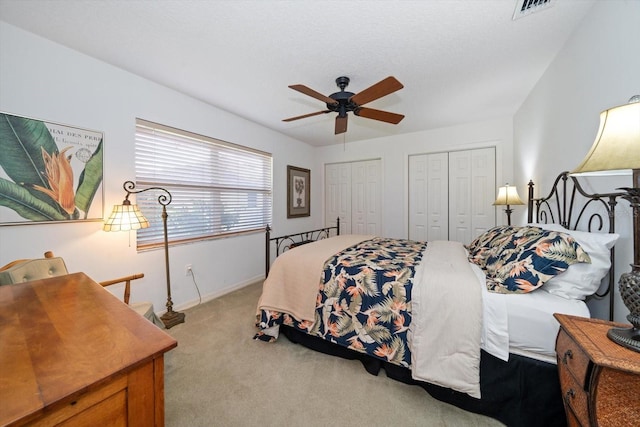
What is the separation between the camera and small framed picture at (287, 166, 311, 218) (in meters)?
4.45

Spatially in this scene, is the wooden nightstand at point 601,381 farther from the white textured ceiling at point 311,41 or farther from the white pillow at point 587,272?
the white textured ceiling at point 311,41

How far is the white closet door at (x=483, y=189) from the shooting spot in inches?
144

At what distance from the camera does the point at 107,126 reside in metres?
2.25

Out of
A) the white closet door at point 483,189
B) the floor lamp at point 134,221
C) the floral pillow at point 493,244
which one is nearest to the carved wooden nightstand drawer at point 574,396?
the floral pillow at point 493,244

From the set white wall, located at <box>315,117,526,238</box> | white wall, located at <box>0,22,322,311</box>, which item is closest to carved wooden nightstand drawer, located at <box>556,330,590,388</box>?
white wall, located at <box>315,117,526,238</box>

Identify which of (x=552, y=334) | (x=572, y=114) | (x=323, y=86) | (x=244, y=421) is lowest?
(x=244, y=421)

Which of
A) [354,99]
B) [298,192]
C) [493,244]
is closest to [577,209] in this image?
[493,244]

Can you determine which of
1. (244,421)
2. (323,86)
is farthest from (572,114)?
(244,421)

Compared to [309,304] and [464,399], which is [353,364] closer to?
[309,304]

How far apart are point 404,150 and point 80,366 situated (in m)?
4.42

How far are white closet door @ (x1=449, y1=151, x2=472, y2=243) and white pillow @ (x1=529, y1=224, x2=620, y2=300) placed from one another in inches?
104

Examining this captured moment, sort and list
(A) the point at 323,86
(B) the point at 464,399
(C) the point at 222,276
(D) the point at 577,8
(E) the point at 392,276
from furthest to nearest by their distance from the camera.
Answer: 1. (C) the point at 222,276
2. (A) the point at 323,86
3. (E) the point at 392,276
4. (D) the point at 577,8
5. (B) the point at 464,399

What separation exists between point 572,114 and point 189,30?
2.81m

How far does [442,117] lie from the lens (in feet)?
11.4
